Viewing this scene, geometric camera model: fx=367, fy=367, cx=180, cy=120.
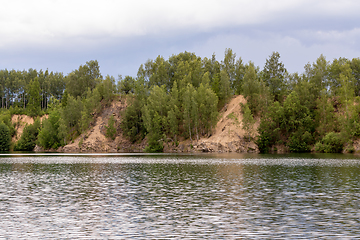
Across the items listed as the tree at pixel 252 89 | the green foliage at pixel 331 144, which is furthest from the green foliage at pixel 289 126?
the tree at pixel 252 89

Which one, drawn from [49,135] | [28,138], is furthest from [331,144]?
[28,138]

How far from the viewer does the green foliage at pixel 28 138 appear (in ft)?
633

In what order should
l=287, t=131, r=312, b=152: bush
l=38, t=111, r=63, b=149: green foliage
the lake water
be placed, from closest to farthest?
the lake water → l=287, t=131, r=312, b=152: bush → l=38, t=111, r=63, b=149: green foliage

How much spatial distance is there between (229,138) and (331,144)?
3541 centimetres

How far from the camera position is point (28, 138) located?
194 m

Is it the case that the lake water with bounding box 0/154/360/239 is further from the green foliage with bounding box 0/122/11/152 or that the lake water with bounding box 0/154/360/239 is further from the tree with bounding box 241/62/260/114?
the green foliage with bounding box 0/122/11/152

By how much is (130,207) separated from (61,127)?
160 m

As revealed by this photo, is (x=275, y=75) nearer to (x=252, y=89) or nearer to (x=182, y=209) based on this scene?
(x=252, y=89)

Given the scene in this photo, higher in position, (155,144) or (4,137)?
(4,137)

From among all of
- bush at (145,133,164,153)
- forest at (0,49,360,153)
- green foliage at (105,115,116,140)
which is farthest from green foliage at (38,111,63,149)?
bush at (145,133,164,153)

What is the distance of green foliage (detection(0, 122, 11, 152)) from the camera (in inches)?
7466

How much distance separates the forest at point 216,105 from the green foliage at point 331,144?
30 centimetres

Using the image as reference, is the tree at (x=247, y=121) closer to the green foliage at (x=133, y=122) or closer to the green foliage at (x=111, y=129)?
the green foliage at (x=133, y=122)

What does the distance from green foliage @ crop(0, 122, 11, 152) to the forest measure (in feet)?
1.66
